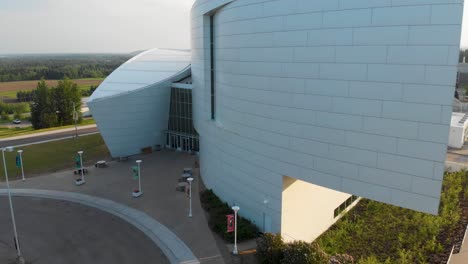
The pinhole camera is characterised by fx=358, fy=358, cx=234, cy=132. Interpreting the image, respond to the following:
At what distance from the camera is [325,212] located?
22.8m

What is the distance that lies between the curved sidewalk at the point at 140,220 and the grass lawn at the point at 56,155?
19.1 ft

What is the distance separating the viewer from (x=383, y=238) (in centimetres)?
2183

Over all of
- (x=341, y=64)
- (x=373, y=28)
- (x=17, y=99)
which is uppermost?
(x=373, y=28)

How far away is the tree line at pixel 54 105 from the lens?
69.1 metres

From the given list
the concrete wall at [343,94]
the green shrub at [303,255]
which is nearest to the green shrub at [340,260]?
the green shrub at [303,255]

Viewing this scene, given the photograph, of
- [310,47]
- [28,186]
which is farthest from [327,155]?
[28,186]

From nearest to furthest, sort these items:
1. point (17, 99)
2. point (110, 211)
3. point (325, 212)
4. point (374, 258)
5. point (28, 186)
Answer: point (374, 258) → point (325, 212) → point (110, 211) → point (28, 186) → point (17, 99)

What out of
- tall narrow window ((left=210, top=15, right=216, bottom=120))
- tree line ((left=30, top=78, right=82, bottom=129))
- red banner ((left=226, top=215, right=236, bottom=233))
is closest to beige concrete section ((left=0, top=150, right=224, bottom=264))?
red banner ((left=226, top=215, right=236, bottom=233))

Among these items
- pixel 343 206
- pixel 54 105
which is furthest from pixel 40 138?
pixel 343 206

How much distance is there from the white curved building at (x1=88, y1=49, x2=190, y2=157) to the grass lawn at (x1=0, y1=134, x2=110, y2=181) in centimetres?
348

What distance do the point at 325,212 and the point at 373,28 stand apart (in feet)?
40.5

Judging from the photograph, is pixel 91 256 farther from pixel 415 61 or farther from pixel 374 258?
pixel 415 61

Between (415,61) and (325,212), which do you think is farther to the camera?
(325,212)

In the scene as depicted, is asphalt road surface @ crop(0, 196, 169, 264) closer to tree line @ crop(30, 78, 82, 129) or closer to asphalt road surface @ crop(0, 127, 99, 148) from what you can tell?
asphalt road surface @ crop(0, 127, 99, 148)
